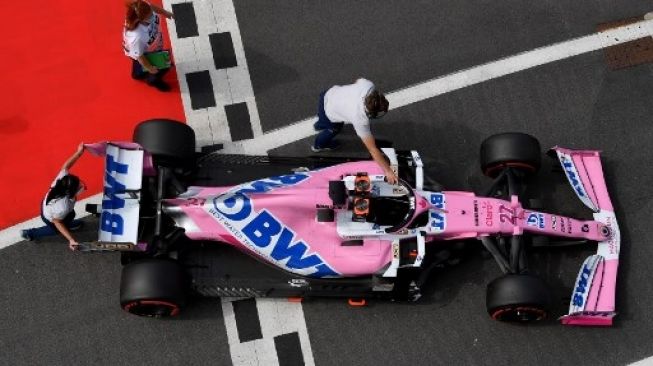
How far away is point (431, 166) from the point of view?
805cm

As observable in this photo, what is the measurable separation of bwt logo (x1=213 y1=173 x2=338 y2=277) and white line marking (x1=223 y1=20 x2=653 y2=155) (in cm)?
130

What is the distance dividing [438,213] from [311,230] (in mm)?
1307

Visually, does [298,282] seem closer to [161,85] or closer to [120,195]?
[120,195]

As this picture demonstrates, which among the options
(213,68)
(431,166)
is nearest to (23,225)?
(213,68)

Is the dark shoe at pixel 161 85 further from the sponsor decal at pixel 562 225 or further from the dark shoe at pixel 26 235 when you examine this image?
the sponsor decal at pixel 562 225

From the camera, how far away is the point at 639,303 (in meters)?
7.50

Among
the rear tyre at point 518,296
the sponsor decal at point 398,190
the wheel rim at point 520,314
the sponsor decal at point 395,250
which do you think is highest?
the sponsor decal at point 398,190

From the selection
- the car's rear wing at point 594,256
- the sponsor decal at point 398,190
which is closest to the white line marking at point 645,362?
the car's rear wing at point 594,256

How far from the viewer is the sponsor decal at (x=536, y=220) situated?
696cm

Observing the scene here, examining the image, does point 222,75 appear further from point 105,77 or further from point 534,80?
point 534,80

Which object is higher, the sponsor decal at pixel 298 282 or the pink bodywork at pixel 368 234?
the pink bodywork at pixel 368 234

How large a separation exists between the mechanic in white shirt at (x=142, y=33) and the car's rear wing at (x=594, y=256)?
464 centimetres

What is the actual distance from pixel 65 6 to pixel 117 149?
298 cm

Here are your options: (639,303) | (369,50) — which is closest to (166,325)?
(369,50)
